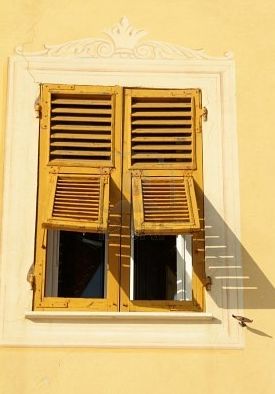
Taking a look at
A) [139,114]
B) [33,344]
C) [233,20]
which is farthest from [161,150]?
[33,344]

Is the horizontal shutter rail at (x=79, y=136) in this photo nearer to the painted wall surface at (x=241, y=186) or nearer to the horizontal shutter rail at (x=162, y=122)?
the horizontal shutter rail at (x=162, y=122)

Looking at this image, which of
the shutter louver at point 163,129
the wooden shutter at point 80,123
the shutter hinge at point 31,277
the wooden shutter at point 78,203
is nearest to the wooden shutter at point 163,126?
the shutter louver at point 163,129

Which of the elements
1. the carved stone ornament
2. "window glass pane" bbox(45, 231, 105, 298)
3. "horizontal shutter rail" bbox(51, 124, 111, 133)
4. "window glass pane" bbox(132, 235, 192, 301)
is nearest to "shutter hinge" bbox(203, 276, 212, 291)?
"window glass pane" bbox(132, 235, 192, 301)

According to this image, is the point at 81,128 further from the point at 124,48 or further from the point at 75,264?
the point at 75,264

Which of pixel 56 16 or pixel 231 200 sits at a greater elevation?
pixel 56 16

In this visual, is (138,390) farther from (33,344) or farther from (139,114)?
(139,114)

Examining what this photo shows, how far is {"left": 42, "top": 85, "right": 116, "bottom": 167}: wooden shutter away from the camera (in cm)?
568

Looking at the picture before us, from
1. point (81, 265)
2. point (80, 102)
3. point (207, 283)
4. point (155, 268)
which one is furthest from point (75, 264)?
point (80, 102)

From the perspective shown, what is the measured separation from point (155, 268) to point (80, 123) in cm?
117

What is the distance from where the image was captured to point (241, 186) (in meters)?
5.67

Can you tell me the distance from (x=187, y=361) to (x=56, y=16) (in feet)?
8.79

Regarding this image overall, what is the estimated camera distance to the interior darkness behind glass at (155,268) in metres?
5.63

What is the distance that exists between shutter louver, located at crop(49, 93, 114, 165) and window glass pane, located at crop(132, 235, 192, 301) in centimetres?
69

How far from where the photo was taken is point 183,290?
5613 millimetres
